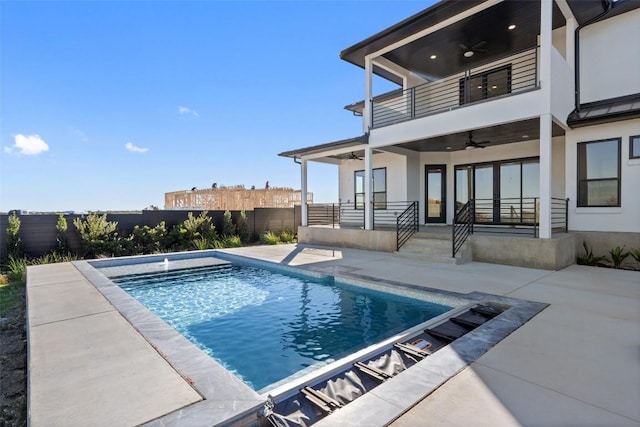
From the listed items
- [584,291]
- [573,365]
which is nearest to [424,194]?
[584,291]

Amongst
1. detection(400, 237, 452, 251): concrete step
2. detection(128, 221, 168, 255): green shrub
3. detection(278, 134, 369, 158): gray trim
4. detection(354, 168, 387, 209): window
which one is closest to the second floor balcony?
detection(278, 134, 369, 158): gray trim

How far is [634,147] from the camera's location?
331 inches

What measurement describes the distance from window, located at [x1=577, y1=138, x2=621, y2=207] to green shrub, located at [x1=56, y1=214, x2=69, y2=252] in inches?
647

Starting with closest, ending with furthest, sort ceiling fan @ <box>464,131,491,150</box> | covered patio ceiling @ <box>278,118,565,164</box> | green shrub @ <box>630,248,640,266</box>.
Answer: green shrub @ <box>630,248,640,266</box>, covered patio ceiling @ <box>278,118,565,164</box>, ceiling fan @ <box>464,131,491,150</box>

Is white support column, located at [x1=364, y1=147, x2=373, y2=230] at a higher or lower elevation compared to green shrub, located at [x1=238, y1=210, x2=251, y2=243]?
higher

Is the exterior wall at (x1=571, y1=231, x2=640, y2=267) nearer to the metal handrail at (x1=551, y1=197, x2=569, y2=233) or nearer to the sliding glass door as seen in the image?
the metal handrail at (x1=551, y1=197, x2=569, y2=233)

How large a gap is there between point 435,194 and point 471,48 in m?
5.63

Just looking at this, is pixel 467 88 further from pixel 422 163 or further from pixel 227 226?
pixel 227 226

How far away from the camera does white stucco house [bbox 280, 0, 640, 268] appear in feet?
27.3

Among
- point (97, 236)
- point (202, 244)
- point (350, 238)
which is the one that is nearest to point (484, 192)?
point (350, 238)

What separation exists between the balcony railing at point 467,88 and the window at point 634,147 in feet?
9.61

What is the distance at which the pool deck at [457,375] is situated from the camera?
2318mm

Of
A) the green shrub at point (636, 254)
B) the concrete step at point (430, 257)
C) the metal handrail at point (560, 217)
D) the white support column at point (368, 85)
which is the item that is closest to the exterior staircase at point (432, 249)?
the concrete step at point (430, 257)

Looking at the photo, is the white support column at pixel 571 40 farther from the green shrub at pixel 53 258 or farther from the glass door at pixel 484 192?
the green shrub at pixel 53 258
